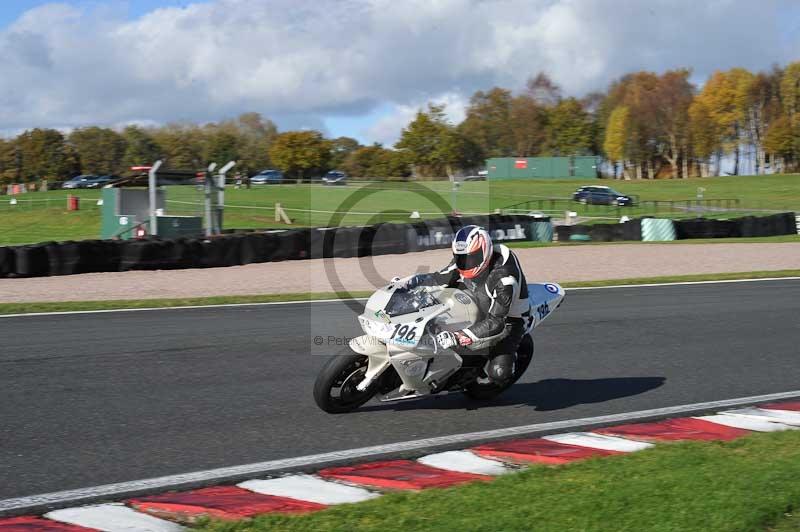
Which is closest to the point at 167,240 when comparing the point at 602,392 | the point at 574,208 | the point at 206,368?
the point at 206,368

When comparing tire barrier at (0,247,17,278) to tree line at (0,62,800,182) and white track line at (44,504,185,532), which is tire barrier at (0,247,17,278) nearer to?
white track line at (44,504,185,532)

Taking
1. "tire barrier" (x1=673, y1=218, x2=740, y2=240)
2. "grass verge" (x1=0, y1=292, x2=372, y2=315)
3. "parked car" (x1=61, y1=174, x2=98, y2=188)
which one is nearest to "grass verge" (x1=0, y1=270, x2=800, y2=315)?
"grass verge" (x1=0, y1=292, x2=372, y2=315)

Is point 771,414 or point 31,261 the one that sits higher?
point 31,261

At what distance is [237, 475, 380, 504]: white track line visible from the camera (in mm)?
5043

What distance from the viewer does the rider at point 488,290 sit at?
680cm

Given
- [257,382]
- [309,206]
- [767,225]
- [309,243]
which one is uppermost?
[309,206]

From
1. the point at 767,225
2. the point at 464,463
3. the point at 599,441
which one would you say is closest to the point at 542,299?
the point at 599,441

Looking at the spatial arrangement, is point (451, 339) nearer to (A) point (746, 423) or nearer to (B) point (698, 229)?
(A) point (746, 423)

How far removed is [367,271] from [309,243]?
1.77 m

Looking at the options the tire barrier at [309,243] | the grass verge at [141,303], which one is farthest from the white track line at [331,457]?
the tire barrier at [309,243]

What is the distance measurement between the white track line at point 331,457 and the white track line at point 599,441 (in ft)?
0.71

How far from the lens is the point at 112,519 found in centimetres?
465

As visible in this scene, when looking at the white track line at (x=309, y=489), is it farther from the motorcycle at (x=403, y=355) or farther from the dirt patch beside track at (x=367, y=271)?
the dirt patch beside track at (x=367, y=271)

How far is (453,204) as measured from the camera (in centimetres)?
3522
